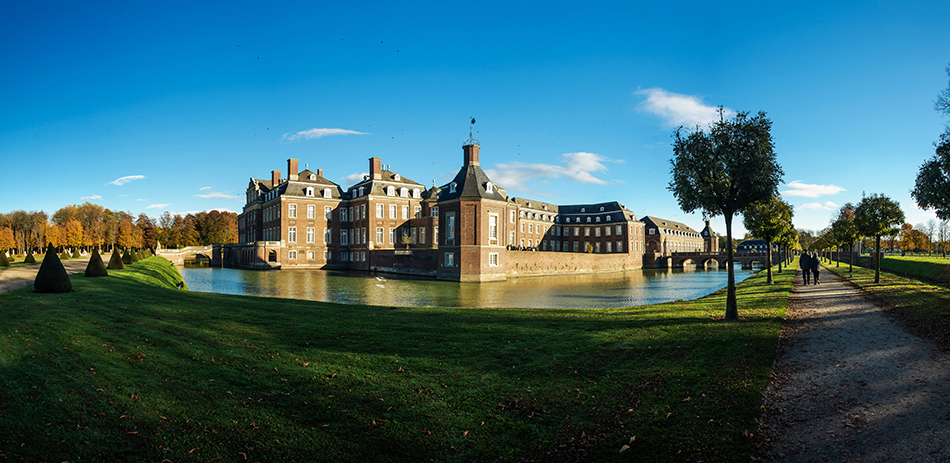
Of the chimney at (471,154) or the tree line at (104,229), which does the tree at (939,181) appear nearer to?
the chimney at (471,154)

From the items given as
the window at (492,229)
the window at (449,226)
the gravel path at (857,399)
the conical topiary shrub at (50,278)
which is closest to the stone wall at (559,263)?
the window at (492,229)

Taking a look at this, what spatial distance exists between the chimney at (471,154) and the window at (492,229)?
578 centimetres

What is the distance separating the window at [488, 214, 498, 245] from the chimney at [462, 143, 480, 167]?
5.78 meters

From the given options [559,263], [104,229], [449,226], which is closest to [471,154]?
[449,226]

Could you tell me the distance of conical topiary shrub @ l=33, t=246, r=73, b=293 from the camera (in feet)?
43.4

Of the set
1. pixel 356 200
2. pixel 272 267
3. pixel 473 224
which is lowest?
pixel 272 267

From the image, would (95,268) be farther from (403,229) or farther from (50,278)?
(403,229)

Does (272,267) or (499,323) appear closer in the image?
(499,323)

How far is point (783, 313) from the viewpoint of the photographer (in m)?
13.6

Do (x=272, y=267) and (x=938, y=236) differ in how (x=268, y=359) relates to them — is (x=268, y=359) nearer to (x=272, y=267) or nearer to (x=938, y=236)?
(x=272, y=267)

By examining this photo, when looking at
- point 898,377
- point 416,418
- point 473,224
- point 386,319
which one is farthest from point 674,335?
point 473,224

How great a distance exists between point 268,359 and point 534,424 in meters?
4.94

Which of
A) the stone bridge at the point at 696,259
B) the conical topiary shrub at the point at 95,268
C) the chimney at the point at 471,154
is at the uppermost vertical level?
the chimney at the point at 471,154

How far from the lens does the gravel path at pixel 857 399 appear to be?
16.7 ft
